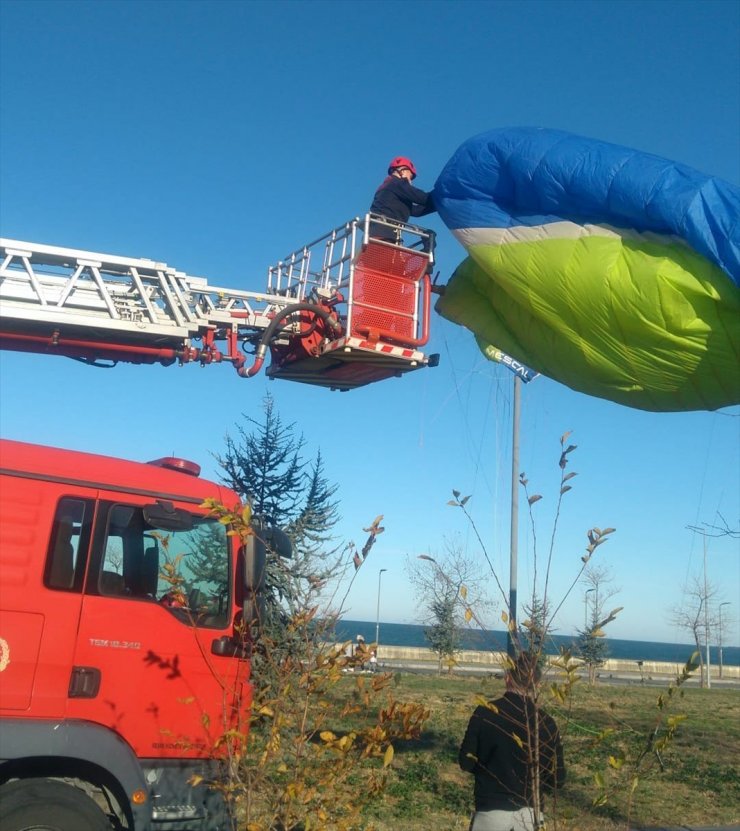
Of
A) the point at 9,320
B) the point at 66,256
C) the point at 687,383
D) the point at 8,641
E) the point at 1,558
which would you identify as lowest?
the point at 8,641

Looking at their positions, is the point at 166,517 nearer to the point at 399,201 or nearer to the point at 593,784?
the point at 399,201

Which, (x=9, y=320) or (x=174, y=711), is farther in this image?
(x=9, y=320)

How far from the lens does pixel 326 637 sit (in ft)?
14.8

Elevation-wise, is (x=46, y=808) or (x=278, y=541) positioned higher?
(x=278, y=541)

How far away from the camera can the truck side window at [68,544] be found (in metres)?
5.82

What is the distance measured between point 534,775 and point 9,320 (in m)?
5.15

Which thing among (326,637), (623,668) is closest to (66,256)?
(326,637)

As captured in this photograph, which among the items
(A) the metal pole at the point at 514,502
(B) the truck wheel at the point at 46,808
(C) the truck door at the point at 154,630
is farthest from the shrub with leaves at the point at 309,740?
(A) the metal pole at the point at 514,502

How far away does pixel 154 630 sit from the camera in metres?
6.01

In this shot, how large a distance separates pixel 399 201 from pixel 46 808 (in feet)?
17.2

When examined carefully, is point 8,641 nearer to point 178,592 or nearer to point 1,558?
point 1,558

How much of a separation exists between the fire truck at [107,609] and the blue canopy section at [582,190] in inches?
72.8

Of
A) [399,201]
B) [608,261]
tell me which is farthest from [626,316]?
[399,201]

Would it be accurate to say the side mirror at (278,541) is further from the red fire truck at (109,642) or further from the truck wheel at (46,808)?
the truck wheel at (46,808)
